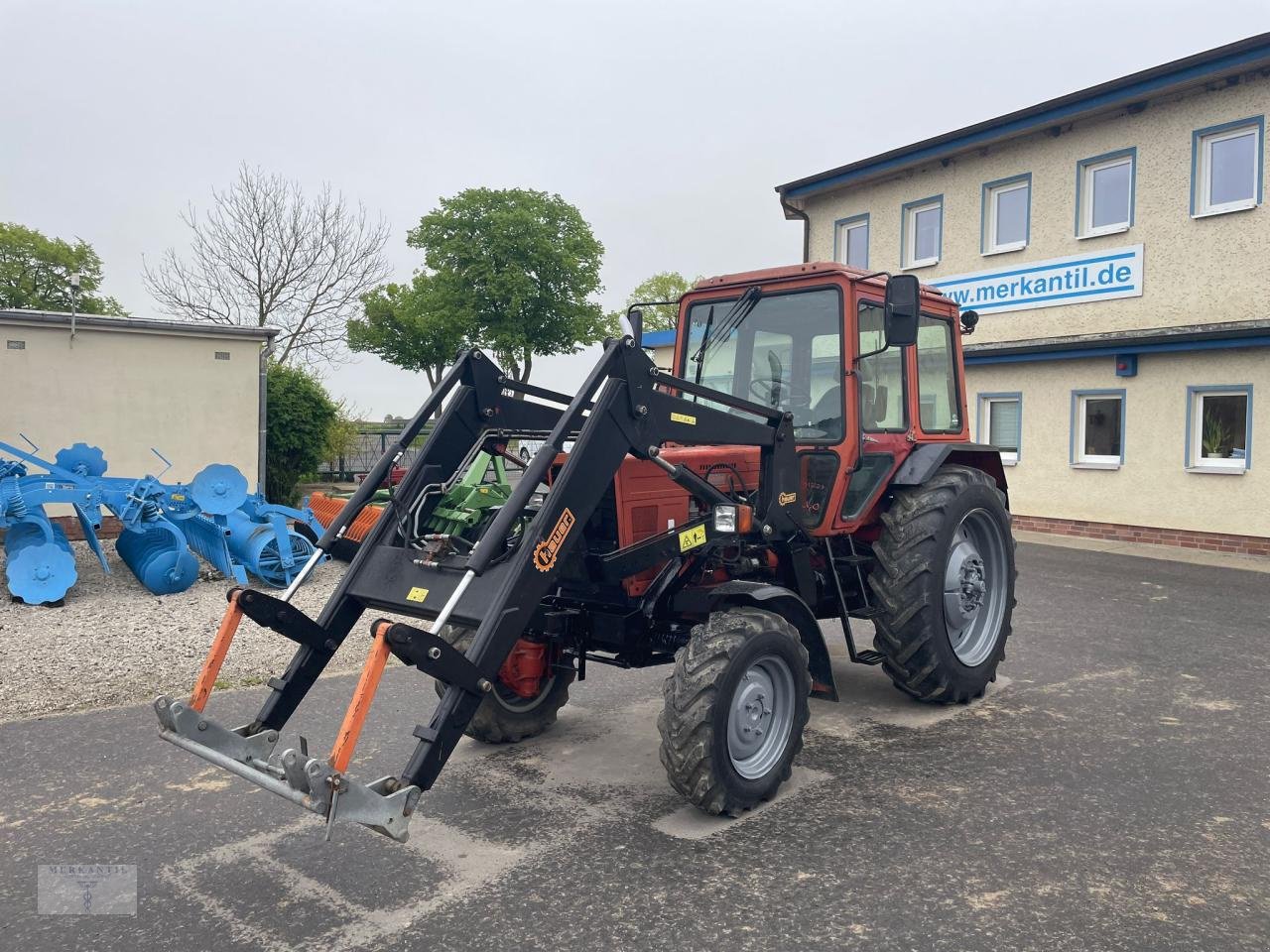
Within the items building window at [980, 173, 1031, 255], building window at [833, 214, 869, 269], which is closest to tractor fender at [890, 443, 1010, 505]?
building window at [980, 173, 1031, 255]

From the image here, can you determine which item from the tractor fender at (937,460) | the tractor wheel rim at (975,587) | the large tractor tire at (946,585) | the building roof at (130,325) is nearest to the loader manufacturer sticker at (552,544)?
the large tractor tire at (946,585)

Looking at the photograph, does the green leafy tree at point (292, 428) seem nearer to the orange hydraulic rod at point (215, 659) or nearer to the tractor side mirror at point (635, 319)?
the tractor side mirror at point (635, 319)

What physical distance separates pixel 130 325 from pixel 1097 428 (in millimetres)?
13498

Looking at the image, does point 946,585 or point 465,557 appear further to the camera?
point 946,585

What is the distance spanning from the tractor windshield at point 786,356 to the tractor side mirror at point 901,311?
484 millimetres

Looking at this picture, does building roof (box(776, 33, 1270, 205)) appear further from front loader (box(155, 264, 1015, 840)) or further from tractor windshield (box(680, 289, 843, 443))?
tractor windshield (box(680, 289, 843, 443))

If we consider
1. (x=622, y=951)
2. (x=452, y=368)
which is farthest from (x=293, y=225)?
(x=622, y=951)

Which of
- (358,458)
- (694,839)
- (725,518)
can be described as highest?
(358,458)

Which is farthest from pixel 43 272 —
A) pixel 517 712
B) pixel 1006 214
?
pixel 517 712

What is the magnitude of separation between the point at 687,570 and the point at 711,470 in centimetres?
49

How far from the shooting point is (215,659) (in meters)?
3.59

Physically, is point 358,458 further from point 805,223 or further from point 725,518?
point 725,518

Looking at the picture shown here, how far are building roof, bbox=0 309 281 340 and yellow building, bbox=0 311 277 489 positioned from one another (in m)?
0.01

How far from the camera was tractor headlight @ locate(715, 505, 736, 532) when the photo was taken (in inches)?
170
